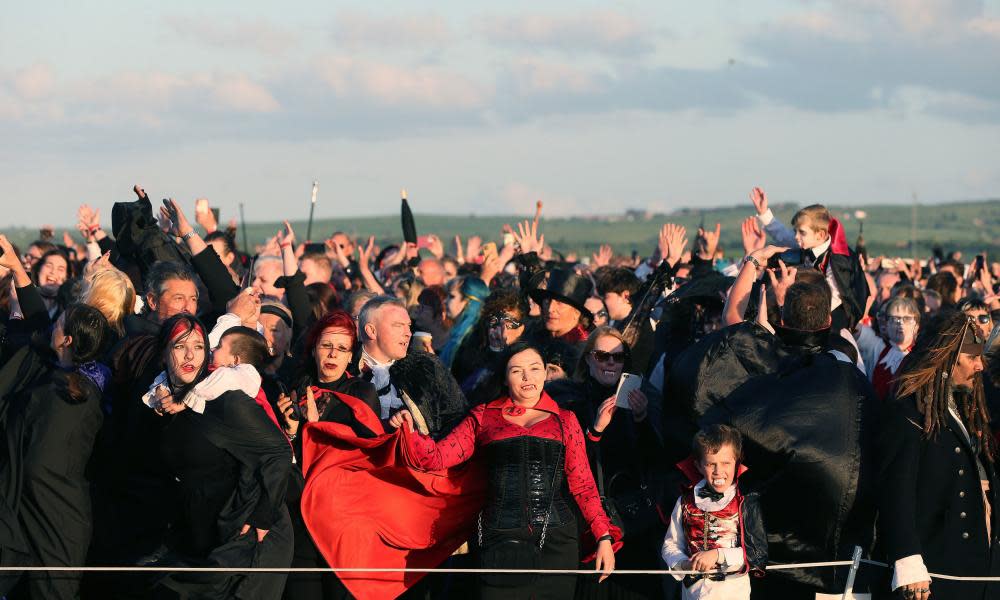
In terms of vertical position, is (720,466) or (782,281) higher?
(782,281)

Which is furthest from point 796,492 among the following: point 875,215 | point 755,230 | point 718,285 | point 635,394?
point 875,215

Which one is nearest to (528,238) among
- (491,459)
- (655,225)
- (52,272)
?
(52,272)

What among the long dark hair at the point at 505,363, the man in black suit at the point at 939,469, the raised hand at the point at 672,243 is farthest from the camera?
the raised hand at the point at 672,243

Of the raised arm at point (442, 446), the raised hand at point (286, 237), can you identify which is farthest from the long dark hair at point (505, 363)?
the raised hand at point (286, 237)

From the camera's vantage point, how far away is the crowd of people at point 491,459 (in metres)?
6.17

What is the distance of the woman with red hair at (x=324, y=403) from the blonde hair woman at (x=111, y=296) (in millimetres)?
1321

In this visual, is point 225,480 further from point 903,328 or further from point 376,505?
point 903,328

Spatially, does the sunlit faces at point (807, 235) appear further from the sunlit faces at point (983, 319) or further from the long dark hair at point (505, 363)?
the long dark hair at point (505, 363)

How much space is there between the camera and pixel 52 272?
454 inches

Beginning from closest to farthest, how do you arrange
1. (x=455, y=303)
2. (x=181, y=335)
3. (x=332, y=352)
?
1. (x=181, y=335)
2. (x=332, y=352)
3. (x=455, y=303)

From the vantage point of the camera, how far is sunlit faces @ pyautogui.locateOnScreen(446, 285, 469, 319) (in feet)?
33.0

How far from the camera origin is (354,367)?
7395 mm

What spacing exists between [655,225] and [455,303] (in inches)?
5907

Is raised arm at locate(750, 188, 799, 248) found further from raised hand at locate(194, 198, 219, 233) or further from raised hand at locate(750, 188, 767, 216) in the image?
raised hand at locate(194, 198, 219, 233)
